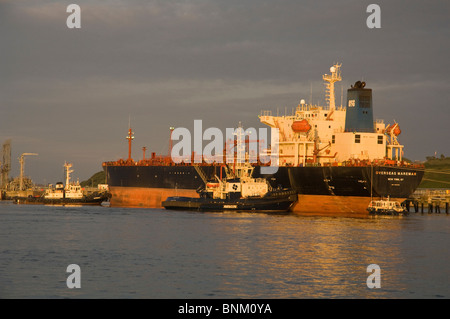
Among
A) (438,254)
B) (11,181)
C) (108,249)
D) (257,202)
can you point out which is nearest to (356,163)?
(257,202)

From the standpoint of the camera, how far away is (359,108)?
7156 centimetres

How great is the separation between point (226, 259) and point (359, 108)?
39.4 m

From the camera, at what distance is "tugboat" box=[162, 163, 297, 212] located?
7081cm

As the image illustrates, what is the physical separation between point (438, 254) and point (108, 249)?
20.1 metres

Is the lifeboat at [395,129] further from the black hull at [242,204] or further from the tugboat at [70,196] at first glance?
the tugboat at [70,196]

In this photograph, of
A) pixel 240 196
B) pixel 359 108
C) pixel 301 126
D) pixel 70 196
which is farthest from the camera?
pixel 70 196

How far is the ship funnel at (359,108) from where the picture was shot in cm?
7125
